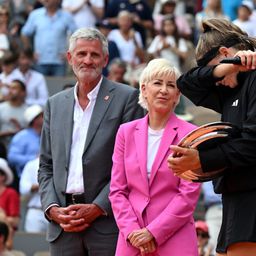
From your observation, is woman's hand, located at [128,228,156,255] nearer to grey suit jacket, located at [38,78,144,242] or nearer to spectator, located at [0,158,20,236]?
grey suit jacket, located at [38,78,144,242]

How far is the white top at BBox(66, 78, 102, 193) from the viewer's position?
727cm

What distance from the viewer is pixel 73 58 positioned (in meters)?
7.44

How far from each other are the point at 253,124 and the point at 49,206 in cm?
203

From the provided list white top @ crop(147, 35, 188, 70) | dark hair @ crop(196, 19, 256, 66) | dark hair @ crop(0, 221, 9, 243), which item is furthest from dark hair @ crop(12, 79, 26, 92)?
dark hair @ crop(196, 19, 256, 66)

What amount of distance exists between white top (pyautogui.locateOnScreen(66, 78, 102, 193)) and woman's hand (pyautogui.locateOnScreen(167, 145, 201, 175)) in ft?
5.08

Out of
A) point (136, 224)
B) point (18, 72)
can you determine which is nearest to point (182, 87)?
point (136, 224)

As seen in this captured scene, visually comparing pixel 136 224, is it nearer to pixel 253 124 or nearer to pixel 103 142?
pixel 103 142

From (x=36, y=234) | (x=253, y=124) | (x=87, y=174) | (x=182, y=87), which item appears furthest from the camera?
(x=36, y=234)

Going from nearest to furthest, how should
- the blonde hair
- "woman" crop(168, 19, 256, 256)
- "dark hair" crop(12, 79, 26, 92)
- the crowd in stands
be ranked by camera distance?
"woman" crop(168, 19, 256, 256) → the blonde hair → the crowd in stands → "dark hair" crop(12, 79, 26, 92)

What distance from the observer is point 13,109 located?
14.9 meters

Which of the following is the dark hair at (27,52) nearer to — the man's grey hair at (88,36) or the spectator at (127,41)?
the spectator at (127,41)

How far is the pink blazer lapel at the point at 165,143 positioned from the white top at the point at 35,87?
355 inches

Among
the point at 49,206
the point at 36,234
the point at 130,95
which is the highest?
the point at 130,95

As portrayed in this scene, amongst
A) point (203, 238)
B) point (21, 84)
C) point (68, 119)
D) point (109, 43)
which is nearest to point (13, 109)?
point (21, 84)
